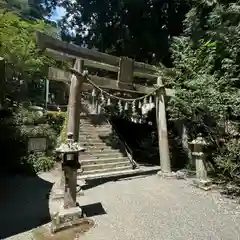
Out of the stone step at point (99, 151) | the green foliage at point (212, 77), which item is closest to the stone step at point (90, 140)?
the stone step at point (99, 151)

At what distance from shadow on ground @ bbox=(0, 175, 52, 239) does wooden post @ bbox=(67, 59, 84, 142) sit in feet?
5.58

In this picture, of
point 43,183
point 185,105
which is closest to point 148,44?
point 185,105

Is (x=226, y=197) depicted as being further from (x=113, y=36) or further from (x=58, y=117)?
(x=113, y=36)

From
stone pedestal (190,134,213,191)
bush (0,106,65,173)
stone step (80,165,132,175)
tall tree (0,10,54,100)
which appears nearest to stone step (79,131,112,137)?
bush (0,106,65,173)

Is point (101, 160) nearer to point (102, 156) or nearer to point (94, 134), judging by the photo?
point (102, 156)

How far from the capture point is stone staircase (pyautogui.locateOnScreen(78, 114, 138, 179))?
8.28 metres

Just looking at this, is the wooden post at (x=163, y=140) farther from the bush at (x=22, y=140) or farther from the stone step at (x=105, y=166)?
the bush at (x=22, y=140)

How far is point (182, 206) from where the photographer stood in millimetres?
5562

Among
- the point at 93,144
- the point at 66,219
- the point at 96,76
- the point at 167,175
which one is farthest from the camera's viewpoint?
the point at 93,144

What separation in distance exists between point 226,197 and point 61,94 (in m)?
17.9

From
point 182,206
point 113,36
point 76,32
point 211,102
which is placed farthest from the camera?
point 76,32

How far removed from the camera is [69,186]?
Answer: 4.69 metres

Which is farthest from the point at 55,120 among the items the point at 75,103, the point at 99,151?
the point at 75,103

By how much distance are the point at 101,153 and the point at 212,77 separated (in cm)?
472
